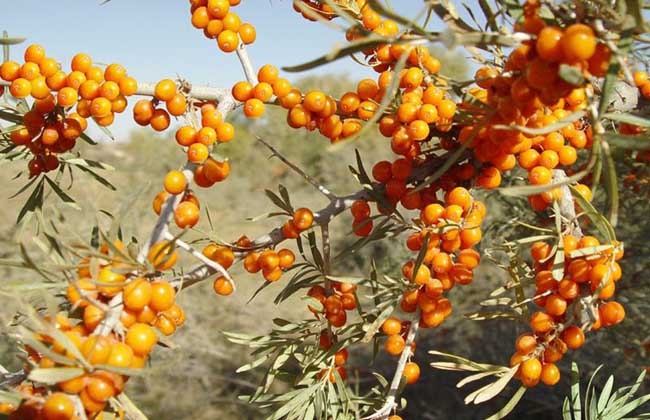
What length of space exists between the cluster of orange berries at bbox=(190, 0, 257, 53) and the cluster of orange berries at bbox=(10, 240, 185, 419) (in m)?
0.26

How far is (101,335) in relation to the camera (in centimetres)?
40

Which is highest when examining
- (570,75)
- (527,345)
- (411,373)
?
(570,75)

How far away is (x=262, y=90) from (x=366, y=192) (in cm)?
17

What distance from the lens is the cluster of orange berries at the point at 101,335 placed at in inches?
14.9

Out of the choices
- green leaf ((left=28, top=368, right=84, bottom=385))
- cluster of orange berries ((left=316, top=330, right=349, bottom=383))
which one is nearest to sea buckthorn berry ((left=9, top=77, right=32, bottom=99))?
green leaf ((left=28, top=368, right=84, bottom=385))

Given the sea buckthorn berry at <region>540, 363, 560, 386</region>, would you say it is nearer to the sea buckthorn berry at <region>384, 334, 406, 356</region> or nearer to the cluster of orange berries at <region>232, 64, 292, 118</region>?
the sea buckthorn berry at <region>384, 334, 406, 356</region>

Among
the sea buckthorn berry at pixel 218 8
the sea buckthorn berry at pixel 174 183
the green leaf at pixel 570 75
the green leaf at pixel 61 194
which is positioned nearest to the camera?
the green leaf at pixel 570 75

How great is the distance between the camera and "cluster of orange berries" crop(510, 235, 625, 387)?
502 millimetres

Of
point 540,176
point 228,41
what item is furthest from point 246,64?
point 540,176

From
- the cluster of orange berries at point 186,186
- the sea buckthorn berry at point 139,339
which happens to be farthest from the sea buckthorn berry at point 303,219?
the sea buckthorn berry at point 139,339

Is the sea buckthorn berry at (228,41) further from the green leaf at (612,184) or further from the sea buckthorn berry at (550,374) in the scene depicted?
the sea buckthorn berry at (550,374)

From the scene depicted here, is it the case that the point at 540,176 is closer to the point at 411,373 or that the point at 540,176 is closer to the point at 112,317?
the point at 411,373

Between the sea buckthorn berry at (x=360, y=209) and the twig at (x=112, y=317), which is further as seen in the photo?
the sea buckthorn berry at (x=360, y=209)

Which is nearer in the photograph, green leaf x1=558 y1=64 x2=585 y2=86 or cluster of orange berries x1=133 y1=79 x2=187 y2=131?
green leaf x1=558 y1=64 x2=585 y2=86
